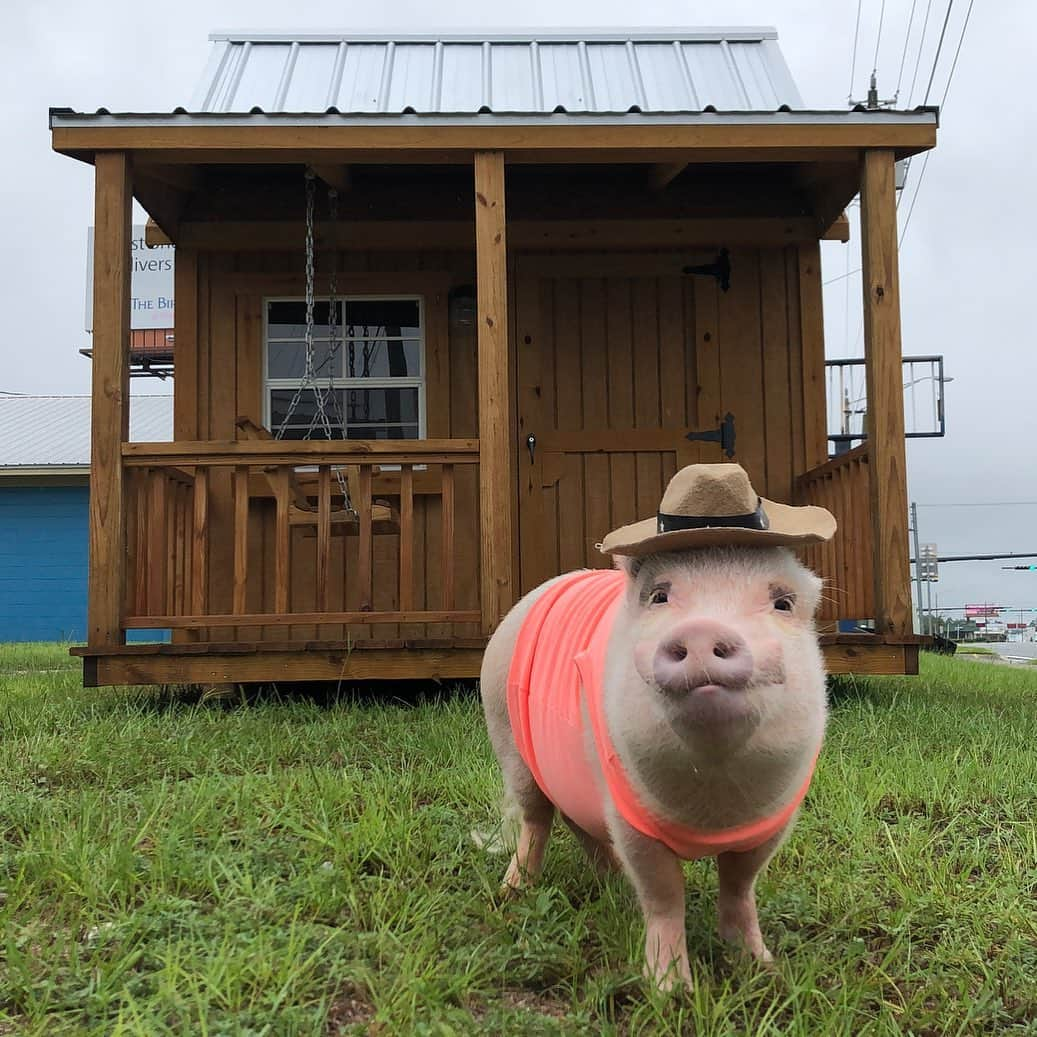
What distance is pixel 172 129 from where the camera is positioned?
5008mm

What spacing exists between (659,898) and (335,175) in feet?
16.1

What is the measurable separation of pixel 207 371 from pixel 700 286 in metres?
3.38

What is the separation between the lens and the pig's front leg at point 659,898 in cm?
171

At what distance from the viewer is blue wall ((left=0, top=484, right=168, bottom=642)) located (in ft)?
51.9

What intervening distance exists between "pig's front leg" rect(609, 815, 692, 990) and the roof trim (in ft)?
21.5

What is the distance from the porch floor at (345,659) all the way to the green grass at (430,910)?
4.11 feet

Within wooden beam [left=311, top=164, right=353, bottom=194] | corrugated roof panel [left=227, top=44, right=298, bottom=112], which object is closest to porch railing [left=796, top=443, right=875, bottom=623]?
wooden beam [left=311, top=164, right=353, bottom=194]

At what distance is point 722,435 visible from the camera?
654 centimetres

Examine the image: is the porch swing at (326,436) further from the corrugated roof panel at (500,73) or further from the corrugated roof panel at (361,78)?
the corrugated roof panel at (500,73)

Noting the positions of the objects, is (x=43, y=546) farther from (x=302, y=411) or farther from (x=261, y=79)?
(x=261, y=79)

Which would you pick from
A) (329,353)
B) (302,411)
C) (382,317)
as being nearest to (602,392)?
(382,317)

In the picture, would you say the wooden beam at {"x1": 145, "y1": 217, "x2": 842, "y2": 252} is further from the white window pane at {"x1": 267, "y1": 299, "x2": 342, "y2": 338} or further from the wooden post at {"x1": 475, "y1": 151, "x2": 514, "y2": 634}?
the wooden post at {"x1": 475, "y1": 151, "x2": 514, "y2": 634}

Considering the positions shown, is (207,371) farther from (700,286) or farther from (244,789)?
(244,789)

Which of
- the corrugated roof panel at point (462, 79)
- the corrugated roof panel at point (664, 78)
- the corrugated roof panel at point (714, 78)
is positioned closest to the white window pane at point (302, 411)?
the corrugated roof panel at point (462, 79)
